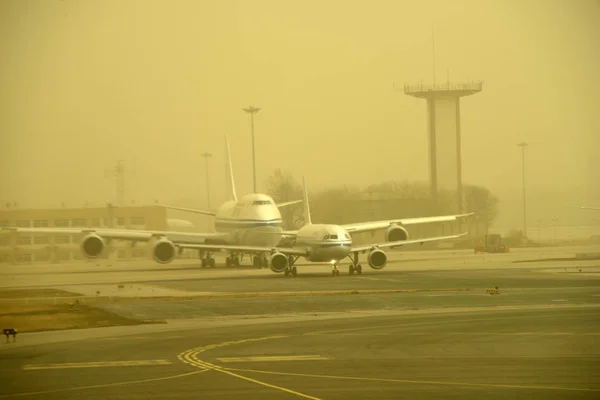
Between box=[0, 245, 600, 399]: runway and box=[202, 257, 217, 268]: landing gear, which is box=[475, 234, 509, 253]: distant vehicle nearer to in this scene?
box=[202, 257, 217, 268]: landing gear

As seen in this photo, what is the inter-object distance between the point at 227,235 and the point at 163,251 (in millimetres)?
9115

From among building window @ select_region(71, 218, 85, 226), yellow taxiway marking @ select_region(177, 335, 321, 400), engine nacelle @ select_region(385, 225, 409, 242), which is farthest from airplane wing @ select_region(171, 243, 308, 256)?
yellow taxiway marking @ select_region(177, 335, 321, 400)

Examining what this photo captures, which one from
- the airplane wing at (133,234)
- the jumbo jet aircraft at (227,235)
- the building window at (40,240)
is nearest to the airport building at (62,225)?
the building window at (40,240)

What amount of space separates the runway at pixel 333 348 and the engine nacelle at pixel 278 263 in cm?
1587

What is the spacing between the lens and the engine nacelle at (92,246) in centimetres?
8100

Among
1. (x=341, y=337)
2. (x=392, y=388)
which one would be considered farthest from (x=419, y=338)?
(x=392, y=388)

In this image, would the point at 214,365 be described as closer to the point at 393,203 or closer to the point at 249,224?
the point at 249,224

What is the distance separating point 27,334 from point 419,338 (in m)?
14.2

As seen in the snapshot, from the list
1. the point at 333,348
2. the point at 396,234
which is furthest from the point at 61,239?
the point at 333,348

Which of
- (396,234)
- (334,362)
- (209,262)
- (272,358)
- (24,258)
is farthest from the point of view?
(24,258)

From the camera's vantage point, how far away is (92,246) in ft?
266

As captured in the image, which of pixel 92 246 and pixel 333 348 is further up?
pixel 92 246

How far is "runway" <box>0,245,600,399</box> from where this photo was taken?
2412 cm

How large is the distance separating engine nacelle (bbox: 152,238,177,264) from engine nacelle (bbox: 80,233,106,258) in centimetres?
442
